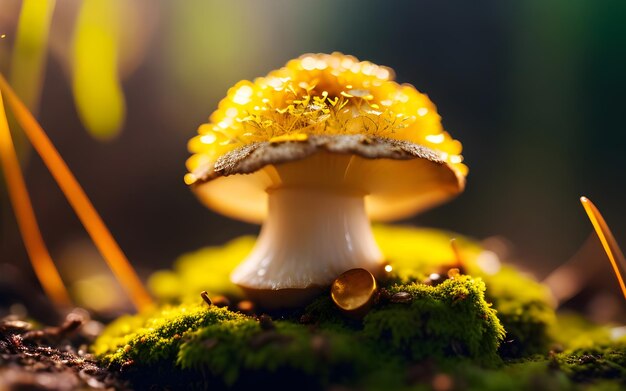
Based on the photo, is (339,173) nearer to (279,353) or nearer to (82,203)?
(279,353)

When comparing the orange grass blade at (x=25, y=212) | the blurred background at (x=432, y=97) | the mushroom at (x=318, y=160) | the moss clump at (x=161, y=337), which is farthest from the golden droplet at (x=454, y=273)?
the blurred background at (x=432, y=97)

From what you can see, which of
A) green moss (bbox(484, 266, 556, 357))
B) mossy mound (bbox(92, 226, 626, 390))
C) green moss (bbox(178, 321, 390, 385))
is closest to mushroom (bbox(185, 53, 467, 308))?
mossy mound (bbox(92, 226, 626, 390))

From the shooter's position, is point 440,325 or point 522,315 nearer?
point 440,325

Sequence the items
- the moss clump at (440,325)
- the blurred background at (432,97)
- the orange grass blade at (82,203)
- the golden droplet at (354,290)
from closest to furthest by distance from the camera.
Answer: the moss clump at (440,325), the golden droplet at (354,290), the orange grass blade at (82,203), the blurred background at (432,97)

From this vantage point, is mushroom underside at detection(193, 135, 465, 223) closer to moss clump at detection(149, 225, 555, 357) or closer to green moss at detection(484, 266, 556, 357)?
moss clump at detection(149, 225, 555, 357)

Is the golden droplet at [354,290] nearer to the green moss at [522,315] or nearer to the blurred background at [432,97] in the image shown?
the green moss at [522,315]

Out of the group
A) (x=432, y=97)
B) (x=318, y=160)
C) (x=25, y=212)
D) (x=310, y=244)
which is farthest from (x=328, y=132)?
(x=432, y=97)
